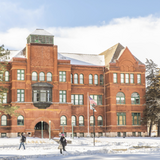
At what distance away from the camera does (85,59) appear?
62.6m

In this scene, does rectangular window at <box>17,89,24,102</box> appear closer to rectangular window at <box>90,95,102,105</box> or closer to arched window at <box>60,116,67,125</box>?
arched window at <box>60,116,67,125</box>

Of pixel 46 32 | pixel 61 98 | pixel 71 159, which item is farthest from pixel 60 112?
pixel 71 159

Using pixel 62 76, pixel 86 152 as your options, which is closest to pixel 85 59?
pixel 62 76

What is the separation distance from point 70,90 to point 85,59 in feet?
28.4

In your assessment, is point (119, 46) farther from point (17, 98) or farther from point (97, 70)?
point (17, 98)

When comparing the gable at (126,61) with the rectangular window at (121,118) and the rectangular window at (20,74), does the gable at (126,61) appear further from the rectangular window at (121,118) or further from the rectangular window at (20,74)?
the rectangular window at (20,74)

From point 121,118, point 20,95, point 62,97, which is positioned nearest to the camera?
point 20,95

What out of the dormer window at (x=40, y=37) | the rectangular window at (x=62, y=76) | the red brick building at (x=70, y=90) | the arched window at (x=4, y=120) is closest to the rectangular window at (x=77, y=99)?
the red brick building at (x=70, y=90)

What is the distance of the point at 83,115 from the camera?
5881 cm

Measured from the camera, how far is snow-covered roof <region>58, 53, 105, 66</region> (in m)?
61.0

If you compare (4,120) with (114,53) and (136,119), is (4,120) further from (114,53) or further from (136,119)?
(136,119)

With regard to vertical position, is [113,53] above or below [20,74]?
above

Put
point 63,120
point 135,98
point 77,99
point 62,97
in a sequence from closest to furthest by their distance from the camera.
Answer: point 63,120 → point 62,97 → point 77,99 → point 135,98

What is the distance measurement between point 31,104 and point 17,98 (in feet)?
8.10
